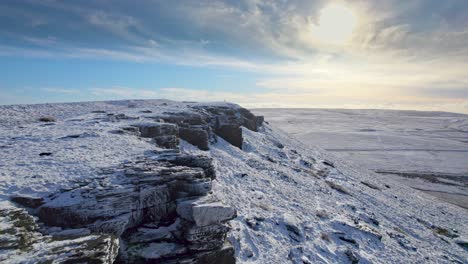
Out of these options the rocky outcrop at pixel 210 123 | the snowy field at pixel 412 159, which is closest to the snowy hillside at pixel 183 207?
the rocky outcrop at pixel 210 123

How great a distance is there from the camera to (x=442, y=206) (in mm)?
26438

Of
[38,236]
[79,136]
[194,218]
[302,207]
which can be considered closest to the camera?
[38,236]

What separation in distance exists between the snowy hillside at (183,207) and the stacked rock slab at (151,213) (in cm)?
4

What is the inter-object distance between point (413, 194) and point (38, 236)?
3250 centimetres

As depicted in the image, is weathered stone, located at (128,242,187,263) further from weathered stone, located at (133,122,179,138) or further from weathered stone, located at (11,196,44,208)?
weathered stone, located at (133,122,179,138)

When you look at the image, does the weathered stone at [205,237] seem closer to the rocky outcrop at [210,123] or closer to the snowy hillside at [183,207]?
the snowy hillside at [183,207]

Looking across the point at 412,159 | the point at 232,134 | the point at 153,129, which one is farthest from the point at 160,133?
the point at 412,159

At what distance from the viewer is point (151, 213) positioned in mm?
10000

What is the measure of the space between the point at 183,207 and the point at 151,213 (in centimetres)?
119

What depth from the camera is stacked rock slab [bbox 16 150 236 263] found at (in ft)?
28.4

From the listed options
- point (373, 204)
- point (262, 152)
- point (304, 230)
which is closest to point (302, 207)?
point (304, 230)

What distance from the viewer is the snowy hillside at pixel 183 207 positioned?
853 centimetres

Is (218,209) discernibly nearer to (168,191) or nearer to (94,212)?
(168,191)

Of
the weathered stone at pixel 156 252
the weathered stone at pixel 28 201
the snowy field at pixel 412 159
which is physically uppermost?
Result: the weathered stone at pixel 28 201
